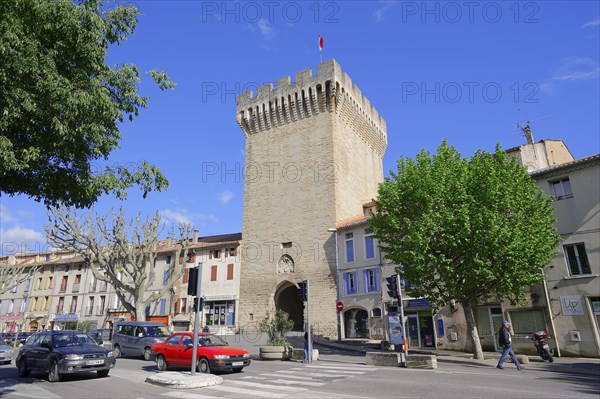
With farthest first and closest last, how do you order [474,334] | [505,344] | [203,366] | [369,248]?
[369,248] → [474,334] → [505,344] → [203,366]

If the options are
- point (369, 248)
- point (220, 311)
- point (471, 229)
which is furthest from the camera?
point (220, 311)

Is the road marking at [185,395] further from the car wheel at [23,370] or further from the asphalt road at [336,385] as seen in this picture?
the car wheel at [23,370]

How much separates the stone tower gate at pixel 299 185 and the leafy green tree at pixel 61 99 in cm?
2218

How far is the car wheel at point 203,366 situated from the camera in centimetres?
1195

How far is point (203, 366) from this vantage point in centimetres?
1206

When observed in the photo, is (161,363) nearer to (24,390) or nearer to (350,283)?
(24,390)

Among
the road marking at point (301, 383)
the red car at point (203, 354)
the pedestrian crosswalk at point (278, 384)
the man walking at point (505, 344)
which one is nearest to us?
the pedestrian crosswalk at point (278, 384)

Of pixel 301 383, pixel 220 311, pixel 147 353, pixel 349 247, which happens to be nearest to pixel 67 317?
pixel 220 311

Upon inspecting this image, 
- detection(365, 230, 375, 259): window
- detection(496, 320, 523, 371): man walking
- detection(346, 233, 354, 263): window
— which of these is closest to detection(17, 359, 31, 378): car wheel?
detection(496, 320, 523, 371): man walking

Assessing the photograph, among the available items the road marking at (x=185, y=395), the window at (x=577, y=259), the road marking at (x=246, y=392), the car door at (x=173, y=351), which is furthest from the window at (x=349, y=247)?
the road marking at (x=185, y=395)

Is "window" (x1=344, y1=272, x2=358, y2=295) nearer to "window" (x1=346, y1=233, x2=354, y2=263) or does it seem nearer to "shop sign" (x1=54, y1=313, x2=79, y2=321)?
"window" (x1=346, y1=233, x2=354, y2=263)

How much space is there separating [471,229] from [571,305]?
6164 millimetres

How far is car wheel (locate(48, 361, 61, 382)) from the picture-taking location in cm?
1076

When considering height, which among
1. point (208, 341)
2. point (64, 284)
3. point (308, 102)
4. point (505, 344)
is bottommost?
point (505, 344)
